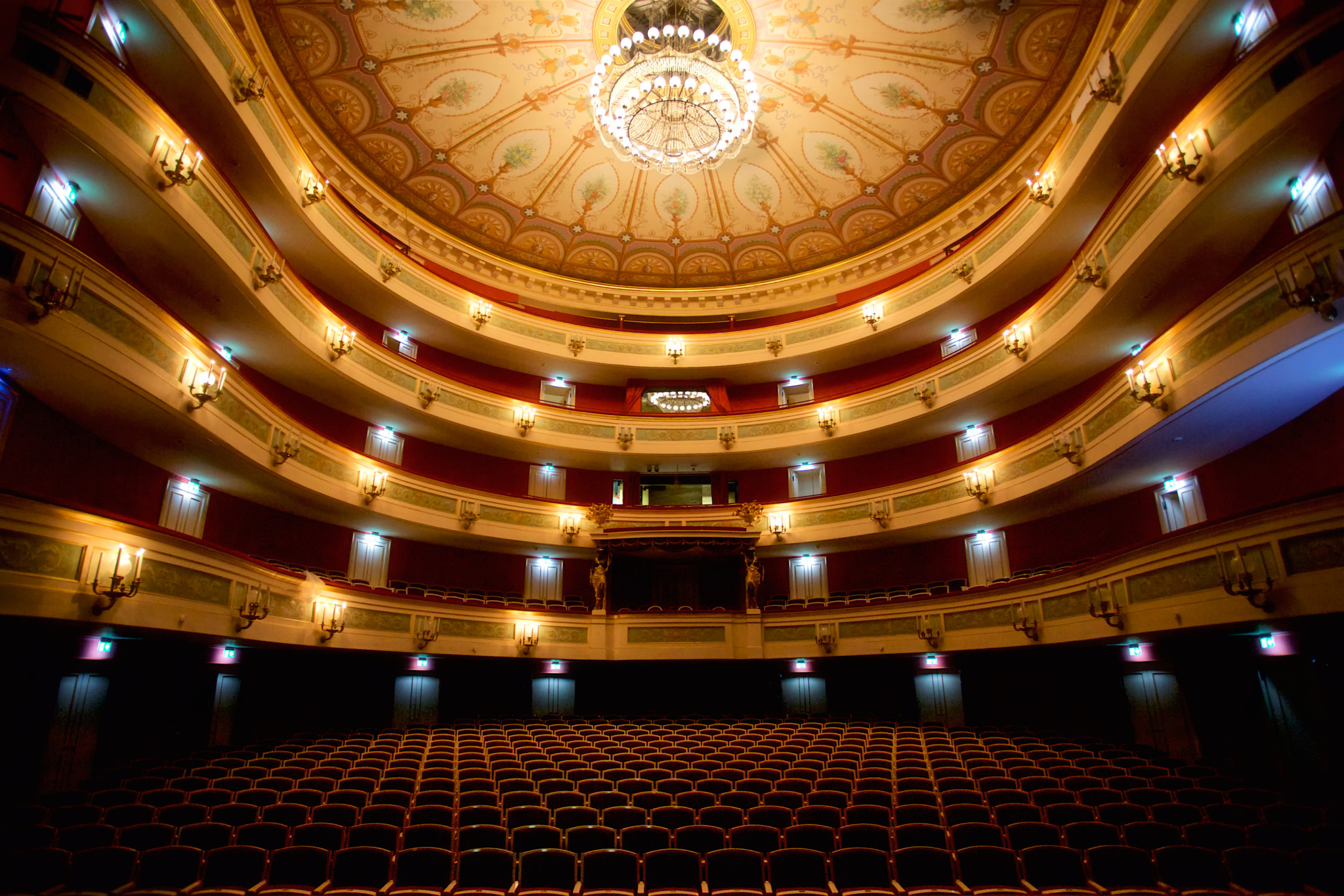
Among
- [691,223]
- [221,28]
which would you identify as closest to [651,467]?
[691,223]

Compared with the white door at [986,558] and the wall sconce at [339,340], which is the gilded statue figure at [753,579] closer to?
the white door at [986,558]

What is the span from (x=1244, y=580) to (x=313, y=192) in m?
16.7

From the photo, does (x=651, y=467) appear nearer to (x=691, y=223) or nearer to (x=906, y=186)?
(x=691, y=223)

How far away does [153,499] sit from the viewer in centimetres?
1091

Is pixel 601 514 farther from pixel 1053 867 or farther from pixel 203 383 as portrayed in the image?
pixel 1053 867

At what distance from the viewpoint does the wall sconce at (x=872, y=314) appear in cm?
1870

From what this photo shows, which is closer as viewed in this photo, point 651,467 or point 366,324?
point 366,324

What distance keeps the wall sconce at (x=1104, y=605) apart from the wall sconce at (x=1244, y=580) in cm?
230

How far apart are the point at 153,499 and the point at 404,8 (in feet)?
34.6

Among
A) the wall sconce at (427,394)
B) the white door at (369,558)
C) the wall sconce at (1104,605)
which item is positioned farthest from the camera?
the wall sconce at (427,394)

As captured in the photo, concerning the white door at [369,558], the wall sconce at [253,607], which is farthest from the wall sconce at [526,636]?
the wall sconce at [253,607]

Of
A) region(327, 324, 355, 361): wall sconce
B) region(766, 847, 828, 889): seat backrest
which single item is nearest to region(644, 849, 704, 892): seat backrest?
region(766, 847, 828, 889): seat backrest

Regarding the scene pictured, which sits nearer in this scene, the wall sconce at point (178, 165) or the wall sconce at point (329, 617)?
the wall sconce at point (178, 165)

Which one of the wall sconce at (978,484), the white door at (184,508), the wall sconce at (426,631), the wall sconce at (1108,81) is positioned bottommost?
the wall sconce at (426,631)
